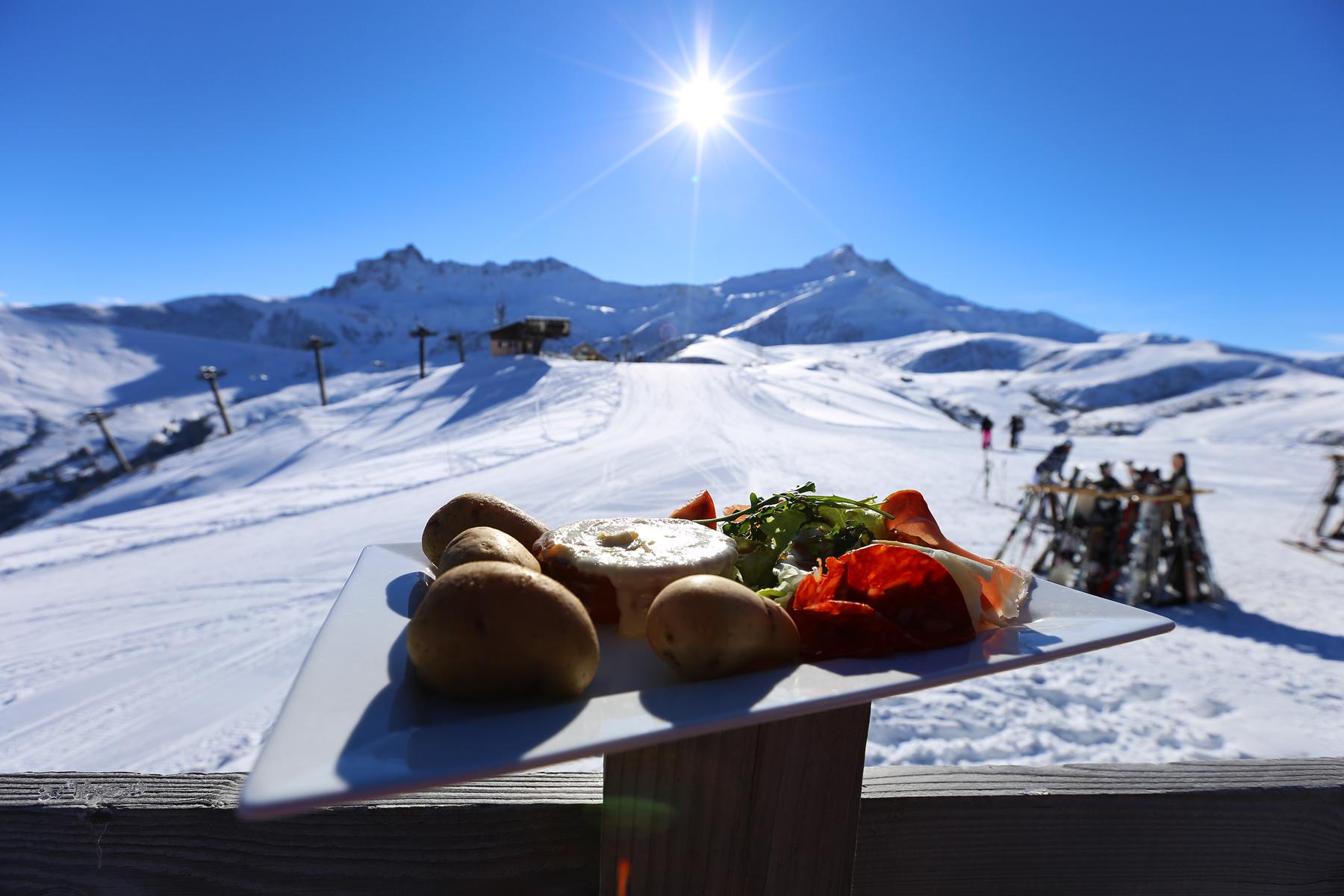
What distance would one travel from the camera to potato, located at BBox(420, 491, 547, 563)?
3.89 feet

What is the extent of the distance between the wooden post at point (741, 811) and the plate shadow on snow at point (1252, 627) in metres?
6.24

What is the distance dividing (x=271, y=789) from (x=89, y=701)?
225 inches

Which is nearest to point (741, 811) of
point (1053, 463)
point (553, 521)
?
point (553, 521)

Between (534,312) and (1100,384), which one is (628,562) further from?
(534,312)

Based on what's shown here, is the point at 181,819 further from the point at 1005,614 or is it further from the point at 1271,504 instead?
the point at 1271,504

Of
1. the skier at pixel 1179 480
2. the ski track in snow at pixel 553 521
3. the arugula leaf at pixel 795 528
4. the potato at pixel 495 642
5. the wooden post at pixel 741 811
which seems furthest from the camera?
the skier at pixel 1179 480

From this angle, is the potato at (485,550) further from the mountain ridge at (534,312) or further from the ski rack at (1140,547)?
the mountain ridge at (534,312)

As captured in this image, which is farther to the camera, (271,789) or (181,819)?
(181,819)

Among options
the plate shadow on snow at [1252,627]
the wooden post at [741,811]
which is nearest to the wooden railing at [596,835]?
the wooden post at [741,811]

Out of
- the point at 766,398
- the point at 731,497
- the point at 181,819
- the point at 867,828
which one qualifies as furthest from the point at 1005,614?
the point at 766,398

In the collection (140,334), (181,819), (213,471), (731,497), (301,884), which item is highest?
(140,334)

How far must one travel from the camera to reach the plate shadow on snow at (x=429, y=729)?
539 mm

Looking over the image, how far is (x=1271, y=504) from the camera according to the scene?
12.9 meters

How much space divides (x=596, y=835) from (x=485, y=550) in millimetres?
524
